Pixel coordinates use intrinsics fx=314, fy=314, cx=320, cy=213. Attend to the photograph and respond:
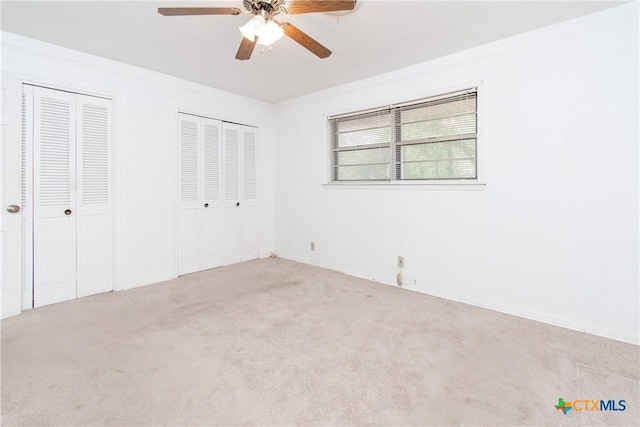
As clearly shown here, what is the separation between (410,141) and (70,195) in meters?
3.56

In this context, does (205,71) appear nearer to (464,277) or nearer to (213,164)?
(213,164)

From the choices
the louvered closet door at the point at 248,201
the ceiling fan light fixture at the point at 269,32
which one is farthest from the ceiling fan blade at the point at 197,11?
the louvered closet door at the point at 248,201

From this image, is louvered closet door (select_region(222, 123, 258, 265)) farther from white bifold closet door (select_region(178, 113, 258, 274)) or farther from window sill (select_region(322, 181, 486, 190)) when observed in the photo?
window sill (select_region(322, 181, 486, 190))

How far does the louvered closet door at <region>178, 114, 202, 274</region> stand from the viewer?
3.94m

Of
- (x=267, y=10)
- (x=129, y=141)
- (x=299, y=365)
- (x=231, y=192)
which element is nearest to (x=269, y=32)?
(x=267, y=10)

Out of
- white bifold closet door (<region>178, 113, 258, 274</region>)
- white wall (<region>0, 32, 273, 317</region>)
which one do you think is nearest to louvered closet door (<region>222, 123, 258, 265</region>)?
white bifold closet door (<region>178, 113, 258, 274</region>)

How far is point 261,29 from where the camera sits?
1.92 m

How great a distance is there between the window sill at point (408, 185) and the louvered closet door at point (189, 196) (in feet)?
5.59

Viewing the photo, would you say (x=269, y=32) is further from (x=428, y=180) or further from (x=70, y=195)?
(x=70, y=195)

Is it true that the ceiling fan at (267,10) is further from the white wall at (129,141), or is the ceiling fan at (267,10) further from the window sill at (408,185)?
the window sill at (408,185)

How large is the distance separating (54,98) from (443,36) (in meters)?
3.63

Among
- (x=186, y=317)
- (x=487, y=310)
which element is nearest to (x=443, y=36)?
(x=487, y=310)

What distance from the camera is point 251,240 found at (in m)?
4.82
